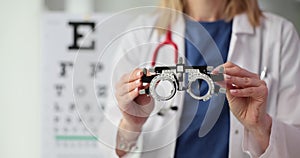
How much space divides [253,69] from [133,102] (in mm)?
237

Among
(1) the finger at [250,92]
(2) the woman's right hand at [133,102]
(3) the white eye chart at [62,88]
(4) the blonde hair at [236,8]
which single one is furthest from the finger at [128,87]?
(3) the white eye chart at [62,88]

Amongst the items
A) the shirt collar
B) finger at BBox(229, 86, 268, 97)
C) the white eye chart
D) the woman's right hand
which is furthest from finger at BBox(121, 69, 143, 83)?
the white eye chart

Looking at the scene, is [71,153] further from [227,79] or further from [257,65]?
[227,79]

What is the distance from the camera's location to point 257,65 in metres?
0.71

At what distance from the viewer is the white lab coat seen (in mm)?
597

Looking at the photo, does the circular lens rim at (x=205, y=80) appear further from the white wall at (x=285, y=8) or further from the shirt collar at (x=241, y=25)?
the white wall at (x=285, y=8)

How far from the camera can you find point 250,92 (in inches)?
20.9

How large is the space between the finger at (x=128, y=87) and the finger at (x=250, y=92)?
104 mm

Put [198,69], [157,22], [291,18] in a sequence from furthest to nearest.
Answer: [291,18]
[157,22]
[198,69]

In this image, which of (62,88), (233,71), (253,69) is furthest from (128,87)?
(62,88)

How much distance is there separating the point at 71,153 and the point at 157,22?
0.48 m

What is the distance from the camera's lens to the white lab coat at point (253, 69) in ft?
1.96

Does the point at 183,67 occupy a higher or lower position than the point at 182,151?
higher

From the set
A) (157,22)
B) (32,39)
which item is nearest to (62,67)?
(32,39)
